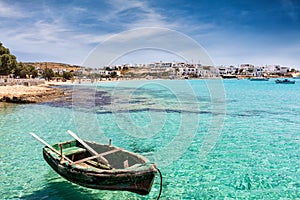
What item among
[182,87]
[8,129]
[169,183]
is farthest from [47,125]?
[182,87]

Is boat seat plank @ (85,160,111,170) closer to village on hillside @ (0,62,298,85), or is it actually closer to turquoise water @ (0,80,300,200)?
turquoise water @ (0,80,300,200)

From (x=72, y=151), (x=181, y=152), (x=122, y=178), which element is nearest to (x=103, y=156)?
(x=72, y=151)

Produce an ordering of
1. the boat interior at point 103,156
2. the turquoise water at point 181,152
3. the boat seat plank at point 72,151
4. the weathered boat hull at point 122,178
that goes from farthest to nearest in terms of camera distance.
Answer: the boat seat plank at point 72,151 < the turquoise water at point 181,152 < the boat interior at point 103,156 < the weathered boat hull at point 122,178

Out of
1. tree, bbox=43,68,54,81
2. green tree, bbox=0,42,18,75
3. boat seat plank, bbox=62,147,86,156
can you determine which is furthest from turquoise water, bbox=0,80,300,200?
tree, bbox=43,68,54,81

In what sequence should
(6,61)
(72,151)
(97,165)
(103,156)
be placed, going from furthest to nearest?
(6,61) → (72,151) → (103,156) → (97,165)

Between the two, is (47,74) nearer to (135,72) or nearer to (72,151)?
A: (135,72)

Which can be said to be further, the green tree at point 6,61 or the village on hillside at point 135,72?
the green tree at point 6,61

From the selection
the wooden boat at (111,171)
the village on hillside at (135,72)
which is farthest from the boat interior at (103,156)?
the village on hillside at (135,72)

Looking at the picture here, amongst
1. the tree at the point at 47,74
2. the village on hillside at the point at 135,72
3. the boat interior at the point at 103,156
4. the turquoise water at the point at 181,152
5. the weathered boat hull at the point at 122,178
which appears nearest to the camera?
the weathered boat hull at the point at 122,178

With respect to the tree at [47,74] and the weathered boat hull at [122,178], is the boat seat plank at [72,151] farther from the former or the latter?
the tree at [47,74]

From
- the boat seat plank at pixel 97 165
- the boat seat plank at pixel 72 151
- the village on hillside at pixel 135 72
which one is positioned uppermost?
the village on hillside at pixel 135 72

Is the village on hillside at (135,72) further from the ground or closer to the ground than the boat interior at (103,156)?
further from the ground

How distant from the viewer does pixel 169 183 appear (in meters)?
8.87

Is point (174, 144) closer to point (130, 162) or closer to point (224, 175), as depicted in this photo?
point (224, 175)
